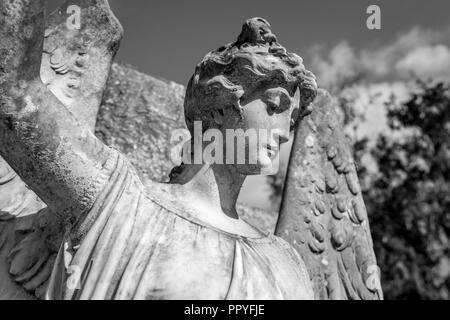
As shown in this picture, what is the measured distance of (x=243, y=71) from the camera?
6.53 feet

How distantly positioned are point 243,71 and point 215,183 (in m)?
0.41

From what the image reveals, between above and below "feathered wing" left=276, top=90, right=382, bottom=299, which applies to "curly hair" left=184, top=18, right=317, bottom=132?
above

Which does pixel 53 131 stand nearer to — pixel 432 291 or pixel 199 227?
pixel 199 227

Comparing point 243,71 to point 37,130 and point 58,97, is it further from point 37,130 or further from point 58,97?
point 58,97

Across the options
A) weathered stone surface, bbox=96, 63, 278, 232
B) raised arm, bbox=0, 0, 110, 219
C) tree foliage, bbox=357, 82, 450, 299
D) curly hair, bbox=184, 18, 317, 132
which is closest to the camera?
raised arm, bbox=0, 0, 110, 219

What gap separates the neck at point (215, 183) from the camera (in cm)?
203

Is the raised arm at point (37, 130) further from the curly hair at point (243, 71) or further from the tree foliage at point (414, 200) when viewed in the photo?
the tree foliage at point (414, 200)

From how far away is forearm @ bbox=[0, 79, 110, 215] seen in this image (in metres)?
1.58

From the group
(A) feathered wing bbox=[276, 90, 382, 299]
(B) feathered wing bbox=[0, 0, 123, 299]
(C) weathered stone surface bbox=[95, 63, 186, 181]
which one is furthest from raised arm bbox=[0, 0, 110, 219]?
(C) weathered stone surface bbox=[95, 63, 186, 181]

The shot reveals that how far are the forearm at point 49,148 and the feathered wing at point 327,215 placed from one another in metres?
1.19

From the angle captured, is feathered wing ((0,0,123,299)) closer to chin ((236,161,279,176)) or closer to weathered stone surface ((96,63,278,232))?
chin ((236,161,279,176))

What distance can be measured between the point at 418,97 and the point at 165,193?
12623 mm

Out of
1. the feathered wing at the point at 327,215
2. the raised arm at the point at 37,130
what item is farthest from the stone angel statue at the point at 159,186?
the feathered wing at the point at 327,215

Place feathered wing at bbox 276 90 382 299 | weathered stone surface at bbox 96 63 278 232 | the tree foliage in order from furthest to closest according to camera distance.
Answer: the tree foliage, weathered stone surface at bbox 96 63 278 232, feathered wing at bbox 276 90 382 299
